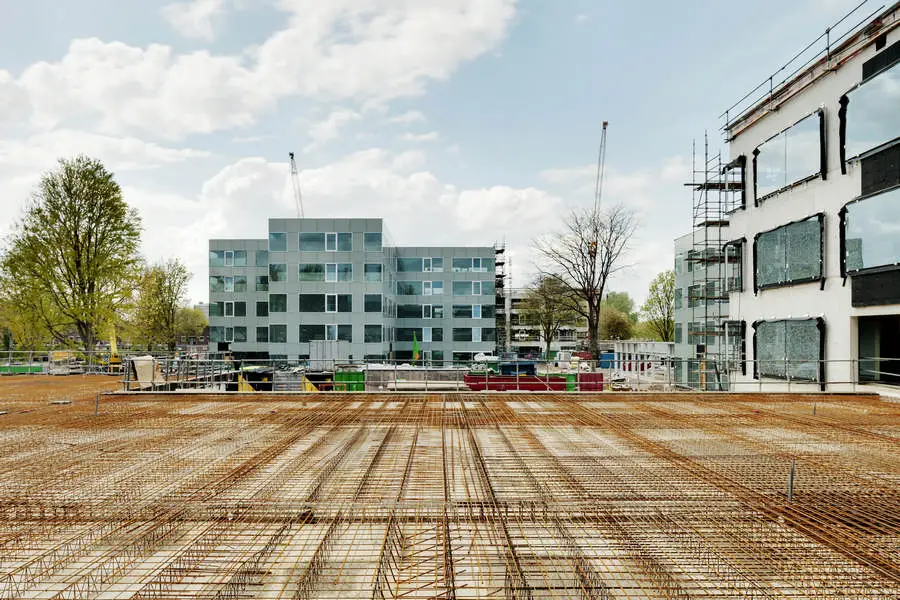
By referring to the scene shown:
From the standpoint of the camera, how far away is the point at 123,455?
671cm

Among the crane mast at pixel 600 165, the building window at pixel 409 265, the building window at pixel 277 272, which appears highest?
the crane mast at pixel 600 165

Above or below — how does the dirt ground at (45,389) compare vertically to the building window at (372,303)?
below

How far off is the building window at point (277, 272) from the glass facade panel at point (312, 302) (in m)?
1.94

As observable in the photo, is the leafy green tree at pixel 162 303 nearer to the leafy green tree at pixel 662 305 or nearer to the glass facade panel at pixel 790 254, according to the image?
the glass facade panel at pixel 790 254

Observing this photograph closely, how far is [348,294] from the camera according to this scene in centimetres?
3509

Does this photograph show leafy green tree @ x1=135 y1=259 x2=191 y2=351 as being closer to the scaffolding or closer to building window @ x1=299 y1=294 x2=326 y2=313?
building window @ x1=299 y1=294 x2=326 y2=313

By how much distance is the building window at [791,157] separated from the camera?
16156 millimetres

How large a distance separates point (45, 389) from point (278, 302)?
19764 mm

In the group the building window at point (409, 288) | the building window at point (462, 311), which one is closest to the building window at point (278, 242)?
the building window at point (409, 288)

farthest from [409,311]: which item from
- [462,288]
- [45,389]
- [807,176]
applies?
[807,176]

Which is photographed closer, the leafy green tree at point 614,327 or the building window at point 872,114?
the building window at point 872,114

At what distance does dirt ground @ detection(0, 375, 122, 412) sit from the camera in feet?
41.1

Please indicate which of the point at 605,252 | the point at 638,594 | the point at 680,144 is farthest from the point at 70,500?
the point at 680,144

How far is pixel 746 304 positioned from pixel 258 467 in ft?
65.1
